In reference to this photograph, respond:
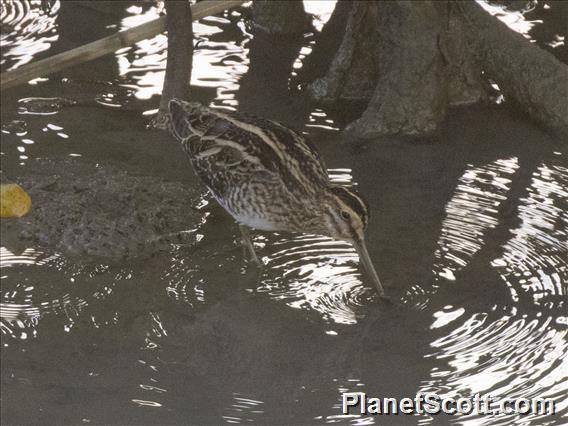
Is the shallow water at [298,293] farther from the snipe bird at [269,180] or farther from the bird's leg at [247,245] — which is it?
the snipe bird at [269,180]

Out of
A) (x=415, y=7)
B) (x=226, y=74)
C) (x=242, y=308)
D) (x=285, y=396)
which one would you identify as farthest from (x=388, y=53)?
(x=285, y=396)

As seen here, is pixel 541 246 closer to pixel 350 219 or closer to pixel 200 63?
pixel 350 219

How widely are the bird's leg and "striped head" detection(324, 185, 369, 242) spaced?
472mm

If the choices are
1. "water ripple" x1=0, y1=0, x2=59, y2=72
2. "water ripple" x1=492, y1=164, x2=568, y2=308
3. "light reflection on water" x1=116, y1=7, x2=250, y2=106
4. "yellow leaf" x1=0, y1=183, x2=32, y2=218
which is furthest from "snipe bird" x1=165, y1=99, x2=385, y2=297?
"water ripple" x1=0, y1=0, x2=59, y2=72

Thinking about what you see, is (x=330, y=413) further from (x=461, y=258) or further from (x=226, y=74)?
(x=226, y=74)

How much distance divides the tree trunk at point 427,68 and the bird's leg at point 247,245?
1.74 metres

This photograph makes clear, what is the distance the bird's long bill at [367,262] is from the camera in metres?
6.13

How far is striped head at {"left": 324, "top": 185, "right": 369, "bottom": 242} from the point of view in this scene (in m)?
6.12

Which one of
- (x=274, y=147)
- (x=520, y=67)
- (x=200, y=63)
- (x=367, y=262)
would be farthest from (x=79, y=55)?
(x=520, y=67)

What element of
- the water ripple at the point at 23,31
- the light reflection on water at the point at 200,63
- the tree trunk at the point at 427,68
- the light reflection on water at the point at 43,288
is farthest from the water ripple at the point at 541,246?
the water ripple at the point at 23,31

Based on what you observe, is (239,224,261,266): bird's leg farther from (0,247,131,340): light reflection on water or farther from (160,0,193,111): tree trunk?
(160,0,193,111): tree trunk

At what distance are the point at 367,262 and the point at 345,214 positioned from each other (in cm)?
29

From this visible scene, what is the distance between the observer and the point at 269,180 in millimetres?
6484

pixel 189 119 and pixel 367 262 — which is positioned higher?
pixel 189 119
